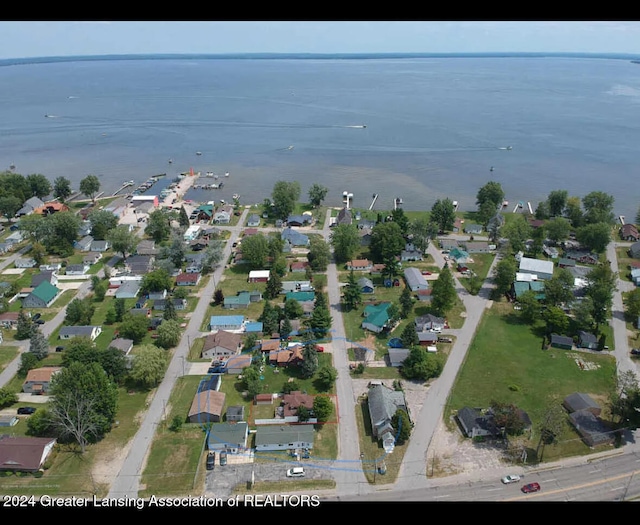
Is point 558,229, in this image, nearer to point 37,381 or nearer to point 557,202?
point 557,202

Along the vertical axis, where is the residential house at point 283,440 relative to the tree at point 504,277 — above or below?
below

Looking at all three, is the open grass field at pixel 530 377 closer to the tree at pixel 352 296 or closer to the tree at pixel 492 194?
the tree at pixel 352 296

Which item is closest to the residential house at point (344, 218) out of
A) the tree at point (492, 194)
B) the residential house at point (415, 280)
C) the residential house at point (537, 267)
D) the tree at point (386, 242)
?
the tree at point (386, 242)

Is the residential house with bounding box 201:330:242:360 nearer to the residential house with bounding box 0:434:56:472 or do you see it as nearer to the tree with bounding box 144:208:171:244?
the residential house with bounding box 0:434:56:472

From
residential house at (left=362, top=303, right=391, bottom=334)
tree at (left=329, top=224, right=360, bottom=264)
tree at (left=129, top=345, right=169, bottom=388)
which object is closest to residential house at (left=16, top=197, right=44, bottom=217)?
tree at (left=129, top=345, right=169, bottom=388)

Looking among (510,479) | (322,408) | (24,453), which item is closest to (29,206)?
(24,453)

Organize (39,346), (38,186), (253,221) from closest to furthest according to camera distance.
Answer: (39,346), (253,221), (38,186)
